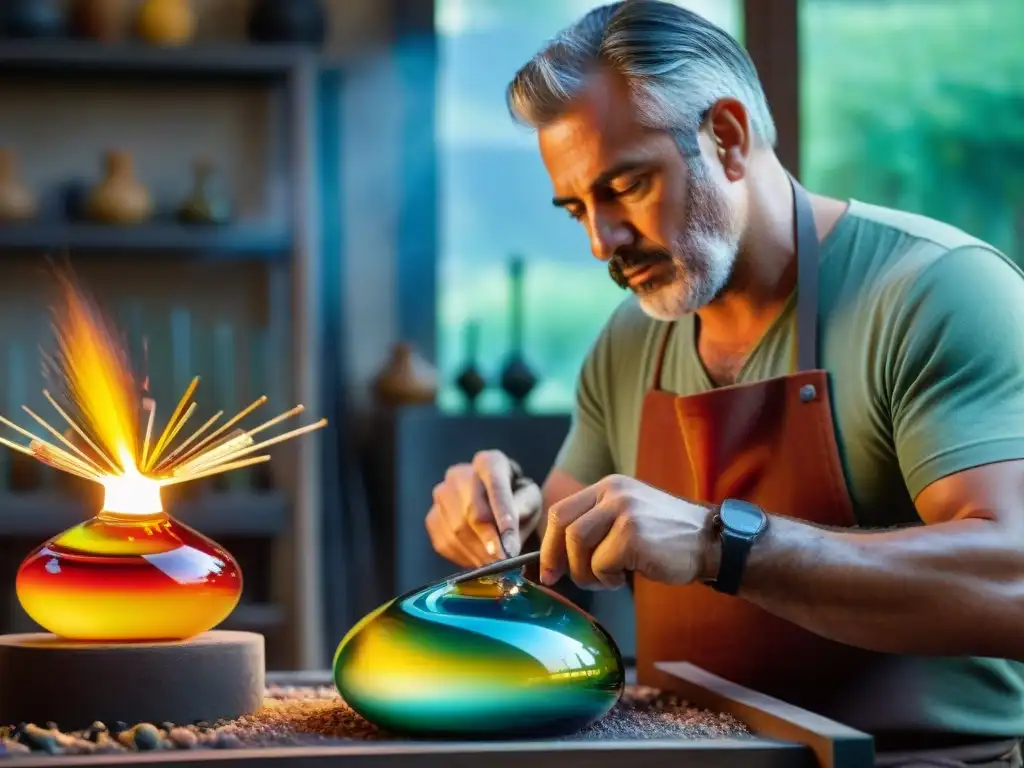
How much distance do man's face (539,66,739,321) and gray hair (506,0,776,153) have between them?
2cm

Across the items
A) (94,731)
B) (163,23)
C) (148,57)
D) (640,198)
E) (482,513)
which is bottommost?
(94,731)

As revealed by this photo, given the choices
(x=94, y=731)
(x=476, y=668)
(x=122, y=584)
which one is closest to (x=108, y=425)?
(x=122, y=584)

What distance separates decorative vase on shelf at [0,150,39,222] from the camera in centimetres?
367

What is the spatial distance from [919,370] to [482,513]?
51 cm

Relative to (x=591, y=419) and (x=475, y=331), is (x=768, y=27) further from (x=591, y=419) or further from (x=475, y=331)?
(x=591, y=419)

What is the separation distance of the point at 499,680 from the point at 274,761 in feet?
0.63

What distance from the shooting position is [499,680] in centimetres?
109

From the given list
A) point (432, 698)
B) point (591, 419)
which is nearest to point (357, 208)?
point (591, 419)

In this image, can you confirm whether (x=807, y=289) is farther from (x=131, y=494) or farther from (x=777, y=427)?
(x=131, y=494)

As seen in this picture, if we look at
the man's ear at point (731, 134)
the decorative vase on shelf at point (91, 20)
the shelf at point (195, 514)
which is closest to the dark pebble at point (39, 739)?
the man's ear at point (731, 134)

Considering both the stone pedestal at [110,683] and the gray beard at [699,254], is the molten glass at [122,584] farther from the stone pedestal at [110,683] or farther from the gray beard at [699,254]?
the gray beard at [699,254]

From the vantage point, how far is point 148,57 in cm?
369

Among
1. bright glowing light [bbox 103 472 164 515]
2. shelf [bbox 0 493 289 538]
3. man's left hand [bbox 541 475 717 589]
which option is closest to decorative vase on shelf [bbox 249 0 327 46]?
shelf [bbox 0 493 289 538]

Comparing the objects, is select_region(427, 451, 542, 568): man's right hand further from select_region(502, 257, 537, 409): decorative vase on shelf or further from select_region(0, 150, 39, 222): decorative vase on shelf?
select_region(0, 150, 39, 222): decorative vase on shelf
